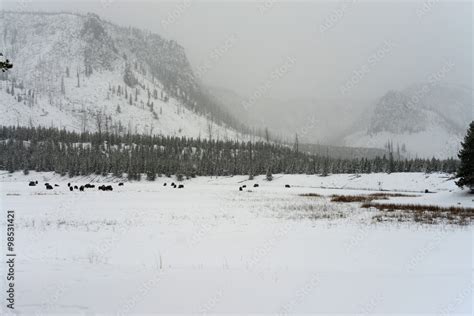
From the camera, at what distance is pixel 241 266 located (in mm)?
12891

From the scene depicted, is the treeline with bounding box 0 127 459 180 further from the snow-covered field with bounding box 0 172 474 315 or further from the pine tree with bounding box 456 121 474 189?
the snow-covered field with bounding box 0 172 474 315

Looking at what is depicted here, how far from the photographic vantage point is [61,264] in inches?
498

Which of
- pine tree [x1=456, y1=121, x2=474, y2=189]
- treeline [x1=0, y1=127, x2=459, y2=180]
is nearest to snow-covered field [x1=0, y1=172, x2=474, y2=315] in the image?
pine tree [x1=456, y1=121, x2=474, y2=189]

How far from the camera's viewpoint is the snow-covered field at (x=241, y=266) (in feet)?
30.9

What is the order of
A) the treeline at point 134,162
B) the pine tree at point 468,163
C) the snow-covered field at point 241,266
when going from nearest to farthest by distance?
the snow-covered field at point 241,266, the pine tree at point 468,163, the treeline at point 134,162

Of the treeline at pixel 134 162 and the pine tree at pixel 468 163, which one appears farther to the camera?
the treeline at pixel 134 162

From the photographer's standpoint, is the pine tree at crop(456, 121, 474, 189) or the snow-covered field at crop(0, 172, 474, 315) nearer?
the snow-covered field at crop(0, 172, 474, 315)

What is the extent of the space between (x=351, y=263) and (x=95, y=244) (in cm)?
1129

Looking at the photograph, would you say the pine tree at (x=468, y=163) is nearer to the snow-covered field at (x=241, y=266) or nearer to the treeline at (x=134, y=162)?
the snow-covered field at (x=241, y=266)

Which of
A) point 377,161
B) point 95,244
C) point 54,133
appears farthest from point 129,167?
point 95,244

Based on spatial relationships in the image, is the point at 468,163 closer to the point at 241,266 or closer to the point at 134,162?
the point at 241,266

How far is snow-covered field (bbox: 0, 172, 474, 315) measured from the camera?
30.9ft

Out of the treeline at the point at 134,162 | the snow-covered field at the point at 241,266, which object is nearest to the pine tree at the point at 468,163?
the snow-covered field at the point at 241,266

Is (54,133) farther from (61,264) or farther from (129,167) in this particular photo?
(61,264)
